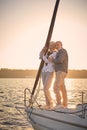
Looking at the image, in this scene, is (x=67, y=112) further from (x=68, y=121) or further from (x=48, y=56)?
(x=48, y=56)

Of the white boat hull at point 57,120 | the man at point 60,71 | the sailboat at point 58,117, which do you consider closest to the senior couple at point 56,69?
the man at point 60,71

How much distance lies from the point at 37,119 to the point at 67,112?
185 cm

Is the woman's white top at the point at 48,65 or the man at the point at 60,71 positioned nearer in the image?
the man at the point at 60,71

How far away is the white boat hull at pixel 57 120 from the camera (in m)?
12.2

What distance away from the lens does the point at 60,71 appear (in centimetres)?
1380

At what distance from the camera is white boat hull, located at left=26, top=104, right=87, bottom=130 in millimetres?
12156

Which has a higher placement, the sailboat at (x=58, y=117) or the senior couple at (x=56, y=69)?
the senior couple at (x=56, y=69)

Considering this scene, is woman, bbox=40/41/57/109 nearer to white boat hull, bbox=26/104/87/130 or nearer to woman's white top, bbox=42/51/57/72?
woman's white top, bbox=42/51/57/72

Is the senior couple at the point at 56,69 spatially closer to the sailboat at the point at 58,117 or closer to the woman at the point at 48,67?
the woman at the point at 48,67

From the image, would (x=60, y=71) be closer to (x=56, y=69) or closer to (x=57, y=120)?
(x=56, y=69)

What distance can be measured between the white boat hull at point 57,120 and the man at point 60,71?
2.31 feet

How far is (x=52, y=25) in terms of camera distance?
1421 cm

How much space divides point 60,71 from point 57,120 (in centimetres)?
173

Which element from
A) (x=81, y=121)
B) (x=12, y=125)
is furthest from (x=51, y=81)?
(x=12, y=125)
